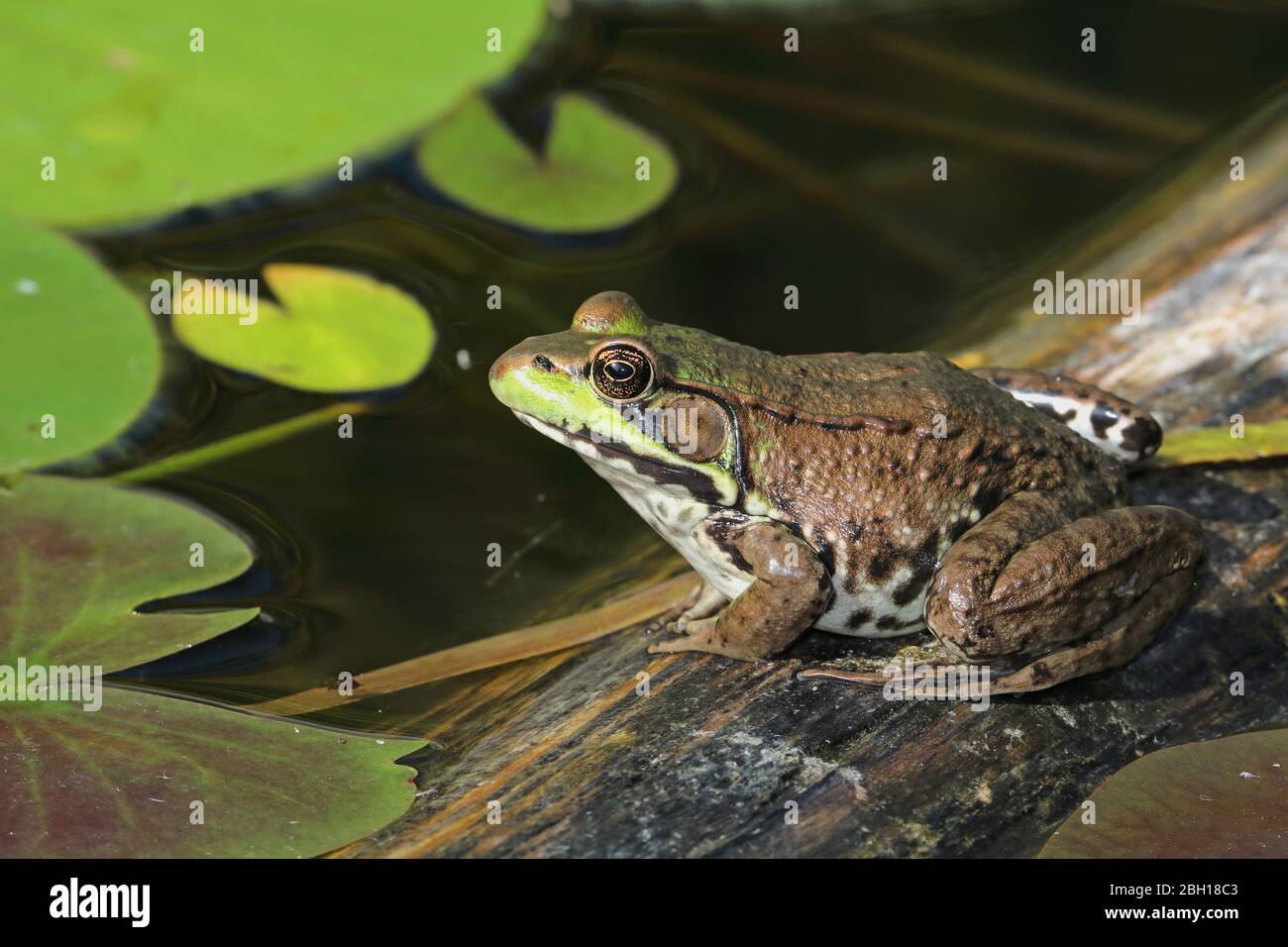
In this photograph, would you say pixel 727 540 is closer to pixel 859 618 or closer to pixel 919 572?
pixel 859 618

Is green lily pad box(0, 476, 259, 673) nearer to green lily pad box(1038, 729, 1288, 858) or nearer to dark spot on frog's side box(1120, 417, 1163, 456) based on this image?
green lily pad box(1038, 729, 1288, 858)

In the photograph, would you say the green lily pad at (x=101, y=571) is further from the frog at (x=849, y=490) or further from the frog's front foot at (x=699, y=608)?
the frog's front foot at (x=699, y=608)

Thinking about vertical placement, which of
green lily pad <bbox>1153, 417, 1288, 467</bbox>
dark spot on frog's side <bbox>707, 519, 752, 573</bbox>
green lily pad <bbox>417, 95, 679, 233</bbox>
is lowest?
dark spot on frog's side <bbox>707, 519, 752, 573</bbox>

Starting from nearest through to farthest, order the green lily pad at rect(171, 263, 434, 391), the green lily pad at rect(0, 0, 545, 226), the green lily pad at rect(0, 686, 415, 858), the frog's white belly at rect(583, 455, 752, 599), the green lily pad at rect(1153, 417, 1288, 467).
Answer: the green lily pad at rect(0, 686, 415, 858)
the frog's white belly at rect(583, 455, 752, 599)
the green lily pad at rect(1153, 417, 1288, 467)
the green lily pad at rect(171, 263, 434, 391)
the green lily pad at rect(0, 0, 545, 226)

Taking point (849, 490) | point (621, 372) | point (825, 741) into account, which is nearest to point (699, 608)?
point (849, 490)

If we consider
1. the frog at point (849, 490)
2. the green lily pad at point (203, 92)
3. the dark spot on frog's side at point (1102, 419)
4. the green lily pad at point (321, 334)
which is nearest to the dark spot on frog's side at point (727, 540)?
the frog at point (849, 490)

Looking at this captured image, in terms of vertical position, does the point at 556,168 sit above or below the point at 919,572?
above

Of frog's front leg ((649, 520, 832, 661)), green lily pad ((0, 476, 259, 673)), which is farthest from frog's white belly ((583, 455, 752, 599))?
green lily pad ((0, 476, 259, 673))
